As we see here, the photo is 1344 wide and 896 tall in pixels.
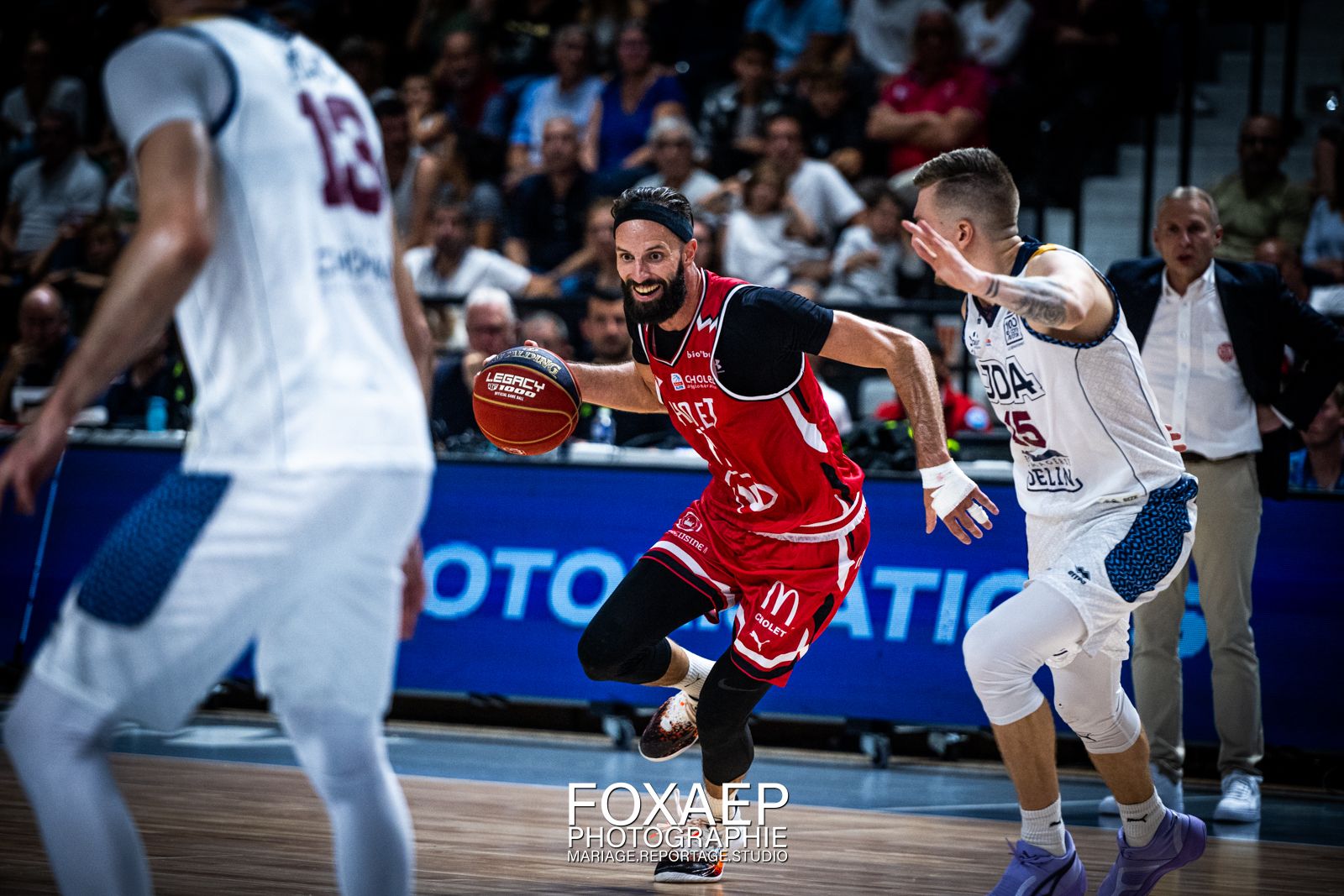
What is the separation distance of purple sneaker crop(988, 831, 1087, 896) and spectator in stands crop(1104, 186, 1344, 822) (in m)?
2.17

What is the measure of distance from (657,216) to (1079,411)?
143 centimetres

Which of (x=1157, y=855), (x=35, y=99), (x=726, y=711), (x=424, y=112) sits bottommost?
(x=1157, y=855)

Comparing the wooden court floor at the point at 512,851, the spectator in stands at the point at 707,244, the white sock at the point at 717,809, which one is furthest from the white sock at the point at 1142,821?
the spectator in stands at the point at 707,244

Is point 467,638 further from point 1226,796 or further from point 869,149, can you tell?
point 869,149

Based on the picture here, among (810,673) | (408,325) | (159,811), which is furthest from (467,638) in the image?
(408,325)

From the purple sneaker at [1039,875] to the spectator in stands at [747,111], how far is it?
6972mm

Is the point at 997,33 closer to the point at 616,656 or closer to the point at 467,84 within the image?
the point at 467,84

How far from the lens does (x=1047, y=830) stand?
4.14 meters

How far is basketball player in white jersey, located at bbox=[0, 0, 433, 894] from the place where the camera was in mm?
2375

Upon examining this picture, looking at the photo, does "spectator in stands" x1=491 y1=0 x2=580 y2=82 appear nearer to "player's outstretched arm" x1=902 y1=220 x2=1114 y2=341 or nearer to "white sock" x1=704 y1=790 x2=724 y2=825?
"white sock" x1=704 y1=790 x2=724 y2=825

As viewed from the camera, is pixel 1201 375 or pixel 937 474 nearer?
pixel 937 474

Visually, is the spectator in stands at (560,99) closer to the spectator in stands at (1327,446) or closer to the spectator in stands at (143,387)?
the spectator in stands at (143,387)

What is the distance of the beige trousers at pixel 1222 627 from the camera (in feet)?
20.2

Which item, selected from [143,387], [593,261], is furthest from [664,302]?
[593,261]
